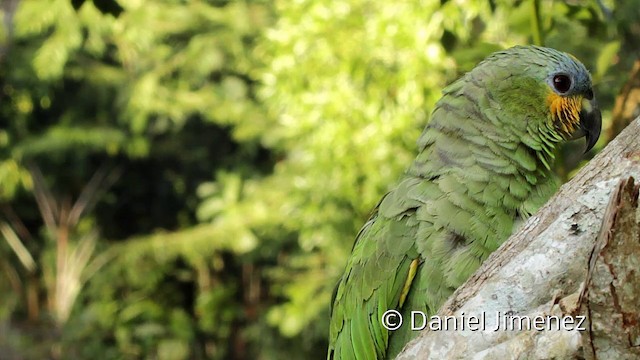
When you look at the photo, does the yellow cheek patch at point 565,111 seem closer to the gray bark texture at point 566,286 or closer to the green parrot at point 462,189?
the green parrot at point 462,189

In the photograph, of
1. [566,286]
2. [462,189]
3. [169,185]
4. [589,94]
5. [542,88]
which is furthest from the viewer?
[169,185]

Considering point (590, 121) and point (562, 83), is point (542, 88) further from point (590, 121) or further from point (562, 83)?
point (590, 121)

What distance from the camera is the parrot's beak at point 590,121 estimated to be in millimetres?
2061

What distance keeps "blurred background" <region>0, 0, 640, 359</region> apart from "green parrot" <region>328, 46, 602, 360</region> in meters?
2.99

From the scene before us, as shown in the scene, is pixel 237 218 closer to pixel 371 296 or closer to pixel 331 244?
pixel 331 244

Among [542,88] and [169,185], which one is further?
[169,185]

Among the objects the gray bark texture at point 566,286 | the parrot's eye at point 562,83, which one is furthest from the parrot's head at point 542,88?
the gray bark texture at point 566,286

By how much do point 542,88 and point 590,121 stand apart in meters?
0.21

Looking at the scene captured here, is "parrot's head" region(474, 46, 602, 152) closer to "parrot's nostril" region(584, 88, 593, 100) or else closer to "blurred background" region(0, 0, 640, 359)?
"parrot's nostril" region(584, 88, 593, 100)

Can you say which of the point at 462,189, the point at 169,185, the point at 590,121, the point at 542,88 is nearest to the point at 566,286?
the point at 462,189

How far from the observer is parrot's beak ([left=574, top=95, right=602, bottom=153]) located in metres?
2.06

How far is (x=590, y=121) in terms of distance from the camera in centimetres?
208

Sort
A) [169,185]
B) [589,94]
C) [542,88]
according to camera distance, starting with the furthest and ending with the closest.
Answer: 1. [169,185]
2. [589,94]
3. [542,88]

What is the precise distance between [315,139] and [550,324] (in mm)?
4149
